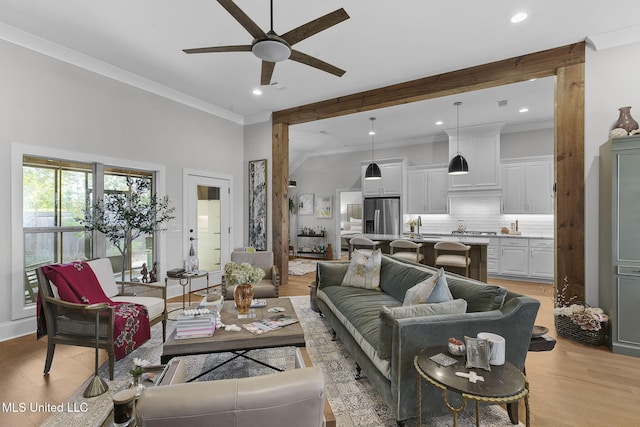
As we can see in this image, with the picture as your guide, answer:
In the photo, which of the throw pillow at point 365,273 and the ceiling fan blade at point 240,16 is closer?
the ceiling fan blade at point 240,16

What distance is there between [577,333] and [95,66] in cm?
646

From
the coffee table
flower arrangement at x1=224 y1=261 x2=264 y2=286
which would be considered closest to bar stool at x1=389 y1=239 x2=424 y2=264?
flower arrangement at x1=224 y1=261 x2=264 y2=286

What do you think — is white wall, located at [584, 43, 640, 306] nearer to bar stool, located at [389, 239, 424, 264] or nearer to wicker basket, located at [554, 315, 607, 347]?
wicker basket, located at [554, 315, 607, 347]

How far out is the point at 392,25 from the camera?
3.17 meters

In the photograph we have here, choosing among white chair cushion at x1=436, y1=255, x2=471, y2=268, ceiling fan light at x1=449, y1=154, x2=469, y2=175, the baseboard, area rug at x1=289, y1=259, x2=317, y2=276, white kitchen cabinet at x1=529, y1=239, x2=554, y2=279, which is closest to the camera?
the baseboard

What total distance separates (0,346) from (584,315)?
5956mm

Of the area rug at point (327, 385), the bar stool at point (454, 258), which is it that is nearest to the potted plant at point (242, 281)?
the area rug at point (327, 385)

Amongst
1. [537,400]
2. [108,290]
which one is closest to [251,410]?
[537,400]

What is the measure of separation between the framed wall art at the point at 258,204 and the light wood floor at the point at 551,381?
327 centimetres

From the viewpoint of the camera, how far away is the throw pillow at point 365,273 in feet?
11.5

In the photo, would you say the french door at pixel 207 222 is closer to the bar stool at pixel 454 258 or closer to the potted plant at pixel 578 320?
the bar stool at pixel 454 258

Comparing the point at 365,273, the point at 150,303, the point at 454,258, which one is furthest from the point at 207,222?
the point at 454,258

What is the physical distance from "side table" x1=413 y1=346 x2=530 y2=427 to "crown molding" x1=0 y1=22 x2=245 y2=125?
487 cm

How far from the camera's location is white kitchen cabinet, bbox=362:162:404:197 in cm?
742
